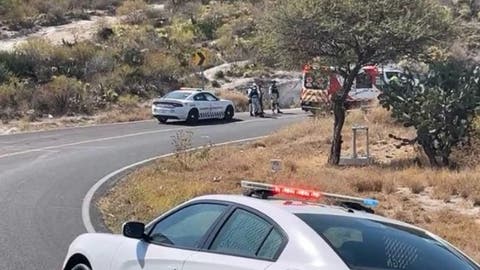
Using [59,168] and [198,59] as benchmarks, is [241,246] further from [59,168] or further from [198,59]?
[198,59]

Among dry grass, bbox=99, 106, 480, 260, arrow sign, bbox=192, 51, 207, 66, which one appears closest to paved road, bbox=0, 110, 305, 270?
dry grass, bbox=99, 106, 480, 260

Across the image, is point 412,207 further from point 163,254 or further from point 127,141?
point 127,141

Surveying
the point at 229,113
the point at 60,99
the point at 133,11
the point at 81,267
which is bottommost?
the point at 229,113

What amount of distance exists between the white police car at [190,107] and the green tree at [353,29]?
48.7 ft

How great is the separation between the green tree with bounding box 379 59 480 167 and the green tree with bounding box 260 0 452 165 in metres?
1.07

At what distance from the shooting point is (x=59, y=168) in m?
23.0

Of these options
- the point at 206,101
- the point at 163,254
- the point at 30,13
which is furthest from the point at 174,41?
the point at 163,254

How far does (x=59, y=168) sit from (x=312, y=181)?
23.5 ft

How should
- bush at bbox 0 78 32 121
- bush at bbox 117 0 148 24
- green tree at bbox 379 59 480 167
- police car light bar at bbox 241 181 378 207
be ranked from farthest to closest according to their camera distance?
bush at bbox 117 0 148 24
bush at bbox 0 78 32 121
green tree at bbox 379 59 480 167
police car light bar at bbox 241 181 378 207

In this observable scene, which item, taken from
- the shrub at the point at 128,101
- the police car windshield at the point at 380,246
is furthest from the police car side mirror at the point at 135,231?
the shrub at the point at 128,101

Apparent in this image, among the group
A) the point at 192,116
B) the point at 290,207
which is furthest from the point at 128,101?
the point at 290,207

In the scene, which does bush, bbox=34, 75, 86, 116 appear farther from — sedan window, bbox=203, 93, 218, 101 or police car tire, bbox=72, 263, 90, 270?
police car tire, bbox=72, 263, 90, 270

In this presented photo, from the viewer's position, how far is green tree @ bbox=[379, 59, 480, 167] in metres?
22.2

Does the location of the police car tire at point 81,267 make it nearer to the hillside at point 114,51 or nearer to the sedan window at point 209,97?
the hillside at point 114,51
